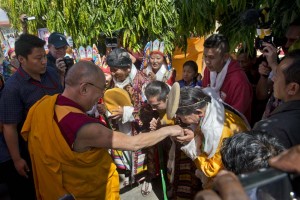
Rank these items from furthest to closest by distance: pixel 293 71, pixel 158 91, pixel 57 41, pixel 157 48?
1. pixel 157 48
2. pixel 57 41
3. pixel 158 91
4. pixel 293 71

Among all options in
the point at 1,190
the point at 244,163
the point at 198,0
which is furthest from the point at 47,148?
the point at 198,0

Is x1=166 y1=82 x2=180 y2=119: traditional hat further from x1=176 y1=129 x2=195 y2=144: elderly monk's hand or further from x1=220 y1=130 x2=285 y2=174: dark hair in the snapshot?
x1=220 y1=130 x2=285 y2=174: dark hair

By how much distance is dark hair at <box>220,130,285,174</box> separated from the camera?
129 cm

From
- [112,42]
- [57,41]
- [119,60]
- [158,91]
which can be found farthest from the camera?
[112,42]

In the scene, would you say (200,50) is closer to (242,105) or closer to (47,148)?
(242,105)

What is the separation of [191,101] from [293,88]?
63 cm

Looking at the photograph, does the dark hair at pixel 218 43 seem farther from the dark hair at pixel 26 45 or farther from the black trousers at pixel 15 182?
the black trousers at pixel 15 182

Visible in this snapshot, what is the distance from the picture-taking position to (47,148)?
1.88 m

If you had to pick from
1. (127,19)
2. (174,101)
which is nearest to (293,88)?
(174,101)

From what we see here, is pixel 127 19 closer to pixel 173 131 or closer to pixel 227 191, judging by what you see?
pixel 173 131

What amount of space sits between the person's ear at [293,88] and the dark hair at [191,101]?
21.4 inches

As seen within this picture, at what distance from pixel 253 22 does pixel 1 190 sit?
7.07 ft

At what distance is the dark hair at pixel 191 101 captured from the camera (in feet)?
6.65

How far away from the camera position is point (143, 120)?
11.1 feet
